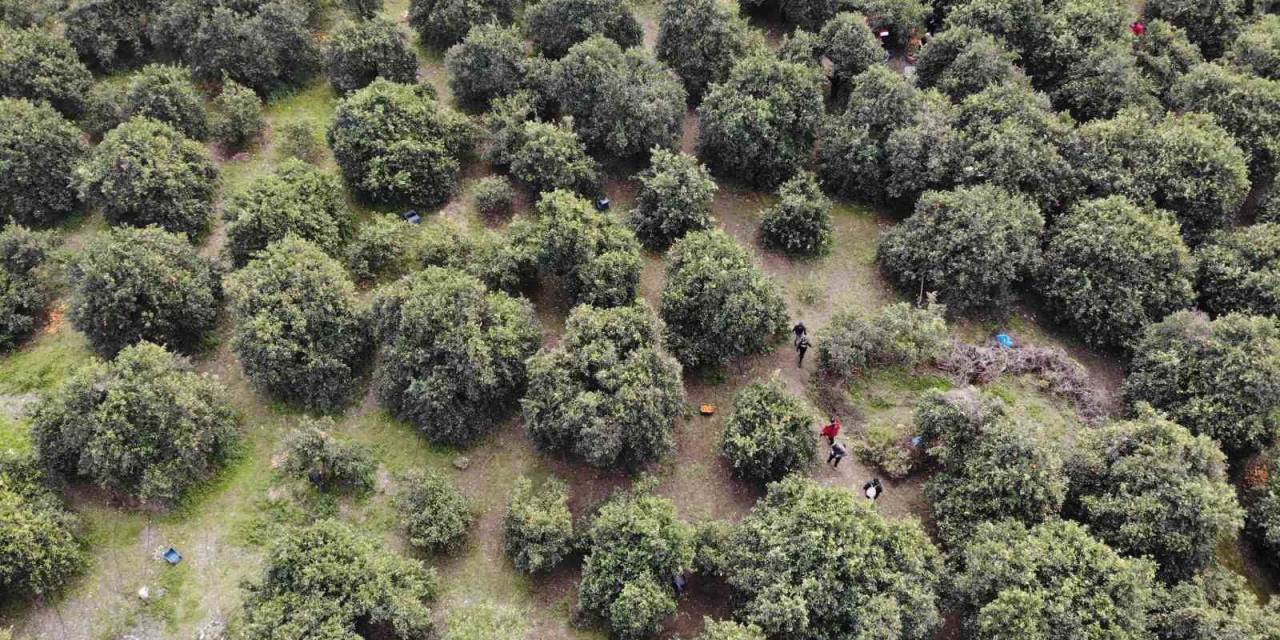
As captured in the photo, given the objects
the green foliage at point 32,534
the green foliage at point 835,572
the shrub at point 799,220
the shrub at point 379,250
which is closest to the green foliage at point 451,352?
the shrub at point 379,250

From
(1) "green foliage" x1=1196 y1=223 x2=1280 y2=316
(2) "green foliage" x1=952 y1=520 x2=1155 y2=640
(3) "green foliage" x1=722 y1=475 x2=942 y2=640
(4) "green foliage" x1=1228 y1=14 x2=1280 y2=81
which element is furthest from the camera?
(4) "green foliage" x1=1228 y1=14 x2=1280 y2=81

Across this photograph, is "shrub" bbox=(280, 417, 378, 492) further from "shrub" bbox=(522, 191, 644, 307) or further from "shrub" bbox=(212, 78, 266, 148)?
"shrub" bbox=(212, 78, 266, 148)

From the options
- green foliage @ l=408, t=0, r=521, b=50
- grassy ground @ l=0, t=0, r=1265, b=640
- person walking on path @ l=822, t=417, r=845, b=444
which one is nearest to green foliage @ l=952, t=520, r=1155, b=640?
grassy ground @ l=0, t=0, r=1265, b=640

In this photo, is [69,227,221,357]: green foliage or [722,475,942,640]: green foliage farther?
[69,227,221,357]: green foliage

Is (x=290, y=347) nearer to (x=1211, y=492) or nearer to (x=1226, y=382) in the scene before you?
(x=1211, y=492)

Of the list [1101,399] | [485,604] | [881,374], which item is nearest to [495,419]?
[485,604]

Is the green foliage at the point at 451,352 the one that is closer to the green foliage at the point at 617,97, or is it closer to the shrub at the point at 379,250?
the shrub at the point at 379,250

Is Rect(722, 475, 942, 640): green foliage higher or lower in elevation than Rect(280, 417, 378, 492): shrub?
higher
